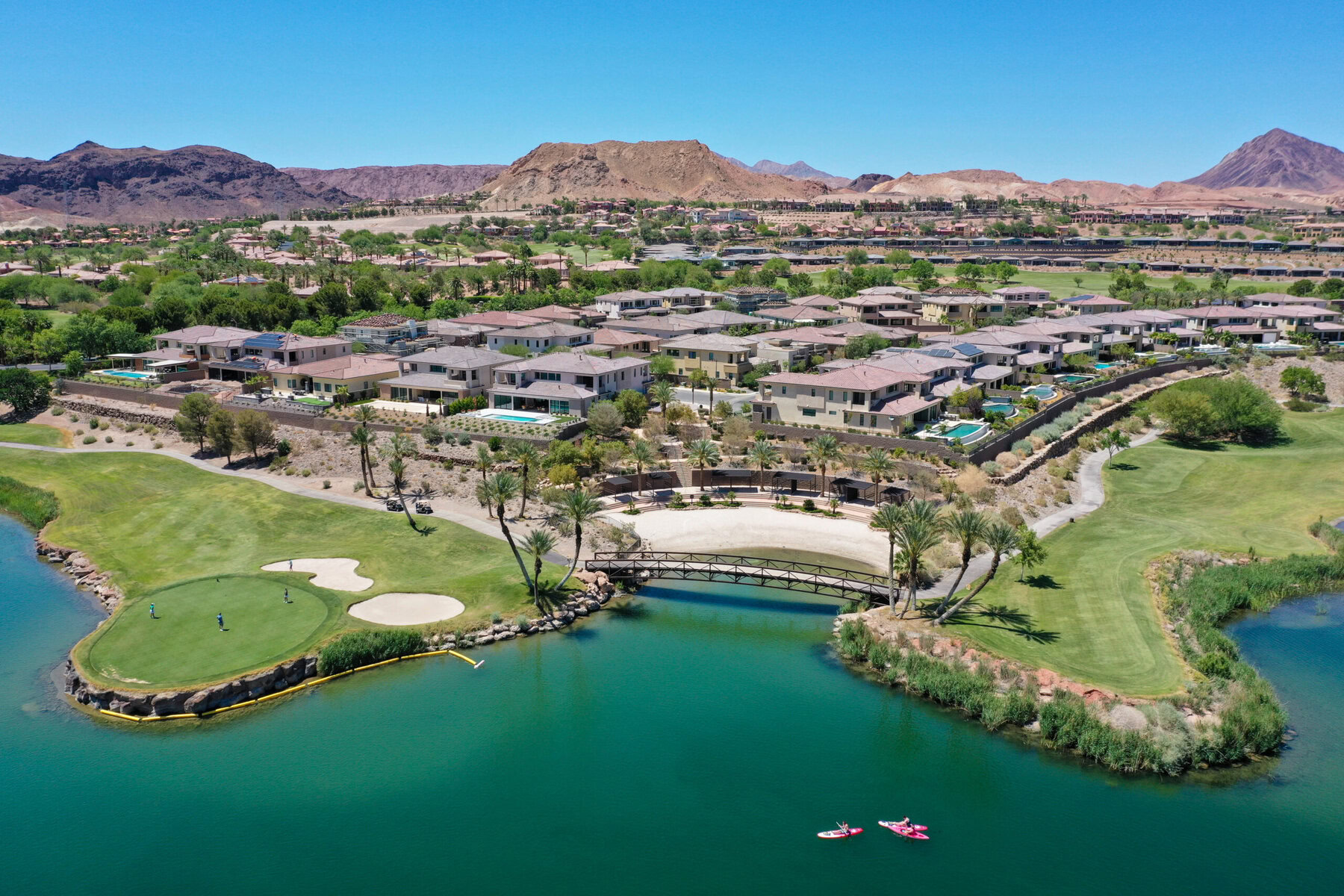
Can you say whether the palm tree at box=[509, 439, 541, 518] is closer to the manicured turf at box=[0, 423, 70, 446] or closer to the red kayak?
the red kayak

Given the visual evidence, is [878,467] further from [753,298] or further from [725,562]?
[753,298]

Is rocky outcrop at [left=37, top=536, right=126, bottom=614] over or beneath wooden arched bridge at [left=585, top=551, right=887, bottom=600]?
beneath

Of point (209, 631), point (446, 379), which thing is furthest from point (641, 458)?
point (209, 631)

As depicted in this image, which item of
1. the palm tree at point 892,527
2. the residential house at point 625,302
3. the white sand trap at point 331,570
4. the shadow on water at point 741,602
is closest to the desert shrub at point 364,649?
the white sand trap at point 331,570

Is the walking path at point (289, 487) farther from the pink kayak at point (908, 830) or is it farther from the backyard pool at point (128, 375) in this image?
the pink kayak at point (908, 830)

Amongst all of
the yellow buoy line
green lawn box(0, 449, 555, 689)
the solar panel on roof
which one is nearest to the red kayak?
the yellow buoy line

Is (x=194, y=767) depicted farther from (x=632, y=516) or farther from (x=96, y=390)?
(x=96, y=390)
